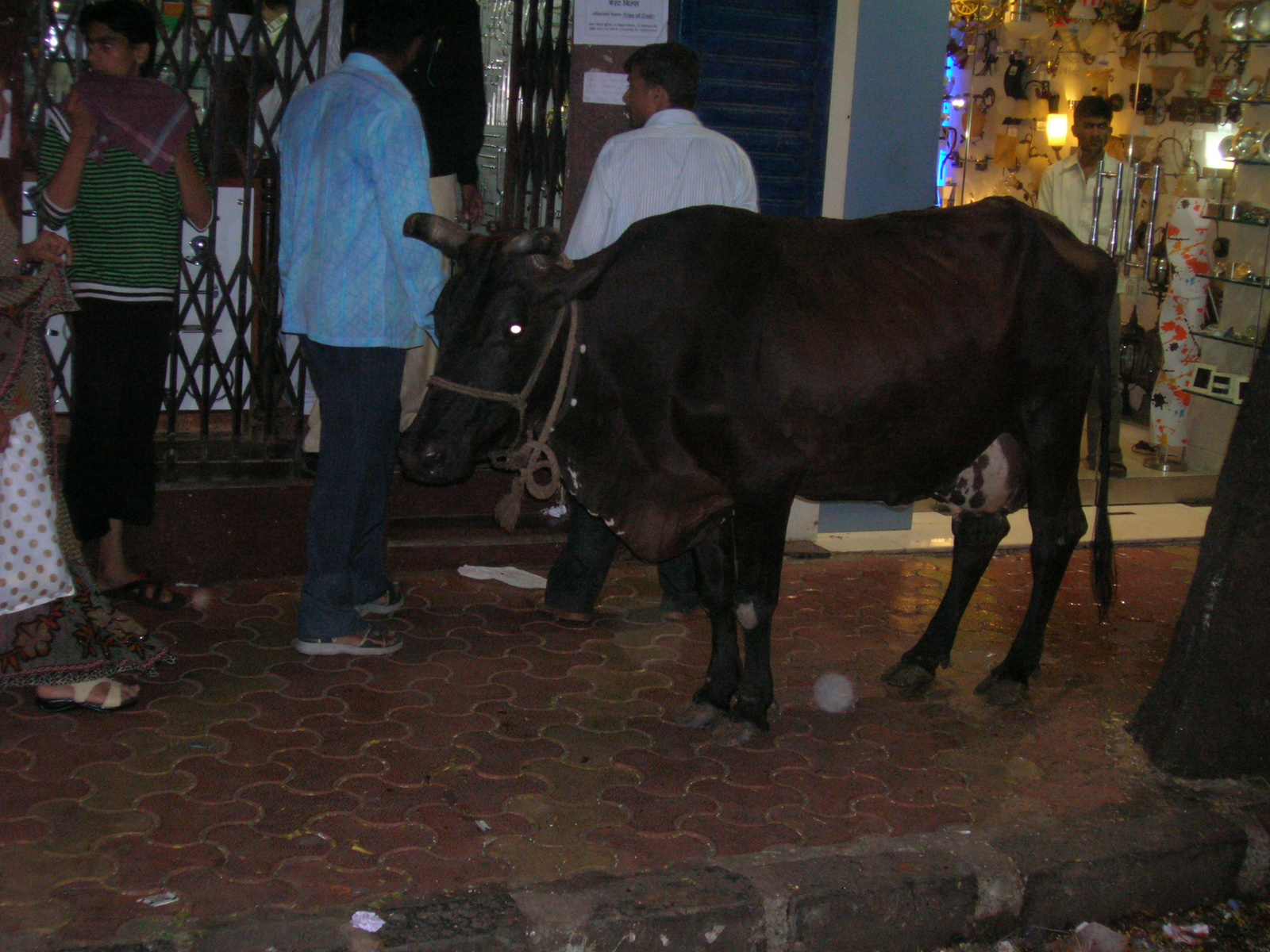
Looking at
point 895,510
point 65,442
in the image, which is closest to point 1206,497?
point 895,510

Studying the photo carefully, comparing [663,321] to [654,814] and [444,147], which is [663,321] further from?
[444,147]

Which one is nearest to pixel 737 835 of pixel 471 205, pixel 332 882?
pixel 332 882

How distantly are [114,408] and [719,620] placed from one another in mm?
2338

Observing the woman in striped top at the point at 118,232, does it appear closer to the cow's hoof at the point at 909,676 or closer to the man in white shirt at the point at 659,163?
the man in white shirt at the point at 659,163

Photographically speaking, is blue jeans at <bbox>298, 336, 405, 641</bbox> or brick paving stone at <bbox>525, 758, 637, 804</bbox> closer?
brick paving stone at <bbox>525, 758, 637, 804</bbox>

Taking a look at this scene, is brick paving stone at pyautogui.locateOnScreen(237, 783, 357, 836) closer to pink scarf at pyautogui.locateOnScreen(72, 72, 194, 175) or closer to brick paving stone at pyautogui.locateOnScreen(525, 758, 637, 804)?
brick paving stone at pyautogui.locateOnScreen(525, 758, 637, 804)

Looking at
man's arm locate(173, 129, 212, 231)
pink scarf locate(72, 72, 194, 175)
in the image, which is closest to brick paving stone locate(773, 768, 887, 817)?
man's arm locate(173, 129, 212, 231)

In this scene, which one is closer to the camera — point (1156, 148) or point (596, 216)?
point (596, 216)

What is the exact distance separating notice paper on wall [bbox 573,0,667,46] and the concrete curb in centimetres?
384

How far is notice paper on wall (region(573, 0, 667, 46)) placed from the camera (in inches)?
227

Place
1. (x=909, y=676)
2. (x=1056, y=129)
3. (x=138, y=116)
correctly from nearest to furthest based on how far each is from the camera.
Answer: (x=138, y=116) < (x=909, y=676) < (x=1056, y=129)

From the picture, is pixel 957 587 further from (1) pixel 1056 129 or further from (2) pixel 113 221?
(1) pixel 1056 129

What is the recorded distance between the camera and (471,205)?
5.28 metres

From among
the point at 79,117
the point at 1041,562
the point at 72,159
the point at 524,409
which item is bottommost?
the point at 1041,562
